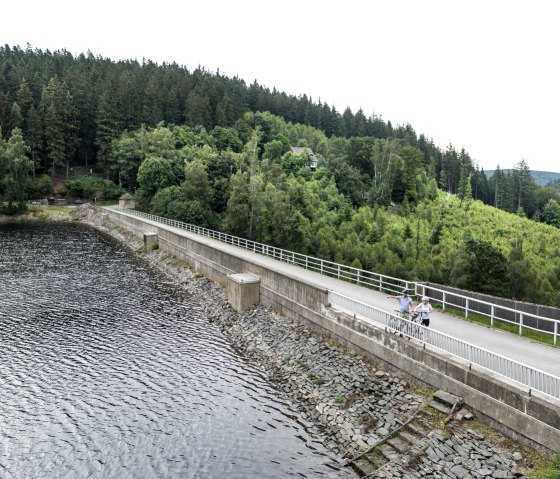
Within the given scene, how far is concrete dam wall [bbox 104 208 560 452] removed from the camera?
402 inches

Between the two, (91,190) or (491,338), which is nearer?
(491,338)

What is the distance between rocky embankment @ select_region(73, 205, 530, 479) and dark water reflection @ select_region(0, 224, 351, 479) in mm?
771

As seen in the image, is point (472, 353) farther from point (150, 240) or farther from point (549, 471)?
point (150, 240)

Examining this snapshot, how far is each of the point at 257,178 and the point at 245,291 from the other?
24499 mm

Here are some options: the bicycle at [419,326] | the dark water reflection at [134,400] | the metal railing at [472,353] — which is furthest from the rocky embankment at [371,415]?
the bicycle at [419,326]

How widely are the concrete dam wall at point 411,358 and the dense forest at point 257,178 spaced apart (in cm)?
1238

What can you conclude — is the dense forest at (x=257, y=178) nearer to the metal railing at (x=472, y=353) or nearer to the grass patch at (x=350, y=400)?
the metal railing at (x=472, y=353)

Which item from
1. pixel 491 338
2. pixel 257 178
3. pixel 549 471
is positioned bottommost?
pixel 549 471

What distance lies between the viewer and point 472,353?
12.2 m

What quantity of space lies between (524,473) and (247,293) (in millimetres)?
18423

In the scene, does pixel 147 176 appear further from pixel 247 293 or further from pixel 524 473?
pixel 524 473

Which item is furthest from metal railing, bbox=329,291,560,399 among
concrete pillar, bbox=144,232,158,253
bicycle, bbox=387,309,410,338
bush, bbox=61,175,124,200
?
bush, bbox=61,175,124,200

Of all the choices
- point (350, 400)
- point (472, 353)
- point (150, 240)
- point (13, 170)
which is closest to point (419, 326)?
point (472, 353)

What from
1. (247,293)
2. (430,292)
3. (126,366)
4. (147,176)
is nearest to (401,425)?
(430,292)
